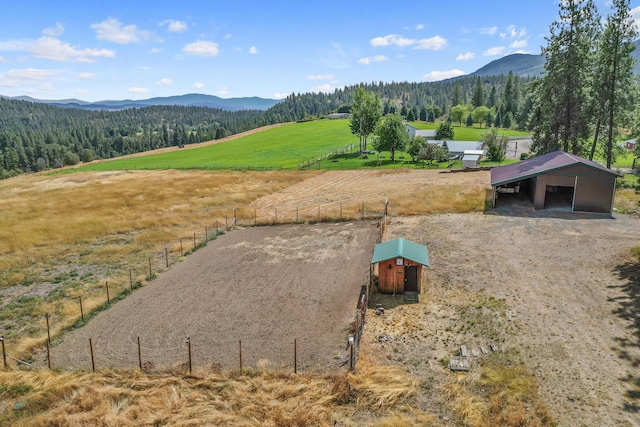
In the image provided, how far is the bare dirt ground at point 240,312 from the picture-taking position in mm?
14820

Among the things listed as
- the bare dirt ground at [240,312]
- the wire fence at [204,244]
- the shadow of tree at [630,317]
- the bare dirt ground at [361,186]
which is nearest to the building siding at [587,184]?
the shadow of tree at [630,317]

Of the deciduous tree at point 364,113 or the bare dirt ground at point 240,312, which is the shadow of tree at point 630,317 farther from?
the deciduous tree at point 364,113

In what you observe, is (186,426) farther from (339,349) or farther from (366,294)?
(366,294)

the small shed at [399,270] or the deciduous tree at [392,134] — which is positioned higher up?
the deciduous tree at [392,134]

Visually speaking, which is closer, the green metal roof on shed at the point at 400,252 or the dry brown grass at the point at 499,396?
the dry brown grass at the point at 499,396

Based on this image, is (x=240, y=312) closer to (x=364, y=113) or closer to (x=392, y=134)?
(x=392, y=134)

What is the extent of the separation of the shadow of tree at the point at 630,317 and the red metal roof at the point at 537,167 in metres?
11.5

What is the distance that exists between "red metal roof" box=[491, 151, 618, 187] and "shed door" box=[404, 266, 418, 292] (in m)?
17.3

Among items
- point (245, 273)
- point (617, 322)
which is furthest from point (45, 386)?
point (617, 322)

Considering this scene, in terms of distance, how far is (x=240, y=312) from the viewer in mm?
18109

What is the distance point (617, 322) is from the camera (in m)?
15.6

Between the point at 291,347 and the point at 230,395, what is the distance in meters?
3.36

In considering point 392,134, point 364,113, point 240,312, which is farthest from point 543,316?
point 364,113

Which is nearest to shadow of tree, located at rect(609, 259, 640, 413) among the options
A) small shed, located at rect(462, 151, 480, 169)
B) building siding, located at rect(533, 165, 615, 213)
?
building siding, located at rect(533, 165, 615, 213)
